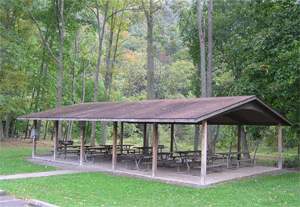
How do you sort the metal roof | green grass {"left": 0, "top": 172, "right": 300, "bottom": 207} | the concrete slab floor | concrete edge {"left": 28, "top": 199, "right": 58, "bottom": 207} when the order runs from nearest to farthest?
1. concrete edge {"left": 28, "top": 199, "right": 58, "bottom": 207}
2. green grass {"left": 0, "top": 172, "right": 300, "bottom": 207}
3. the metal roof
4. the concrete slab floor


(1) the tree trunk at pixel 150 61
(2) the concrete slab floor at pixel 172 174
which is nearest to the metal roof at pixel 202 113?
(2) the concrete slab floor at pixel 172 174

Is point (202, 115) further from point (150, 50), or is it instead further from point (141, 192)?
point (150, 50)

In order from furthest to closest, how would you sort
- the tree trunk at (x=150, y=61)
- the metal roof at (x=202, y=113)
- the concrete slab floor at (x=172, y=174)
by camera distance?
1. the tree trunk at (x=150, y=61)
2. the concrete slab floor at (x=172, y=174)
3. the metal roof at (x=202, y=113)

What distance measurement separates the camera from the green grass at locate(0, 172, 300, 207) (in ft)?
23.0

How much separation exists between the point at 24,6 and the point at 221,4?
42.8 feet

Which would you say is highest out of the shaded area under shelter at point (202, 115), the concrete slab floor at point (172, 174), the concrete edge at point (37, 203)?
the shaded area under shelter at point (202, 115)

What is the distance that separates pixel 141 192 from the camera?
7.95 metres

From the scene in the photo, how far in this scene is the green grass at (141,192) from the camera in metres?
7.02

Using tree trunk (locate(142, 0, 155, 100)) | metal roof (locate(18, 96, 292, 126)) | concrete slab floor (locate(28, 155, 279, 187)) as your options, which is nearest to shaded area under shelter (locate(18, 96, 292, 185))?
metal roof (locate(18, 96, 292, 126))

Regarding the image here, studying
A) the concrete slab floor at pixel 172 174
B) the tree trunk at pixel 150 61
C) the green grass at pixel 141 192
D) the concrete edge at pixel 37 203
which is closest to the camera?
the concrete edge at pixel 37 203

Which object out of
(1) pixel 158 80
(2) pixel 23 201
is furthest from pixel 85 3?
(2) pixel 23 201

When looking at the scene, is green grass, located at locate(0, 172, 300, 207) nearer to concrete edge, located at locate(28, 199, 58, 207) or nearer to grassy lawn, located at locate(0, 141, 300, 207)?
grassy lawn, located at locate(0, 141, 300, 207)

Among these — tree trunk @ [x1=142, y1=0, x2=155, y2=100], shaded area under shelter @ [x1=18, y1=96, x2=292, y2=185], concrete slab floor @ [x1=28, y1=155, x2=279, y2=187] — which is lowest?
concrete slab floor @ [x1=28, y1=155, x2=279, y2=187]

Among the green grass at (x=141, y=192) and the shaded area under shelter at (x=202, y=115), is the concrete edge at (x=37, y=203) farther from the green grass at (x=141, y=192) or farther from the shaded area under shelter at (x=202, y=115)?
the shaded area under shelter at (x=202, y=115)
